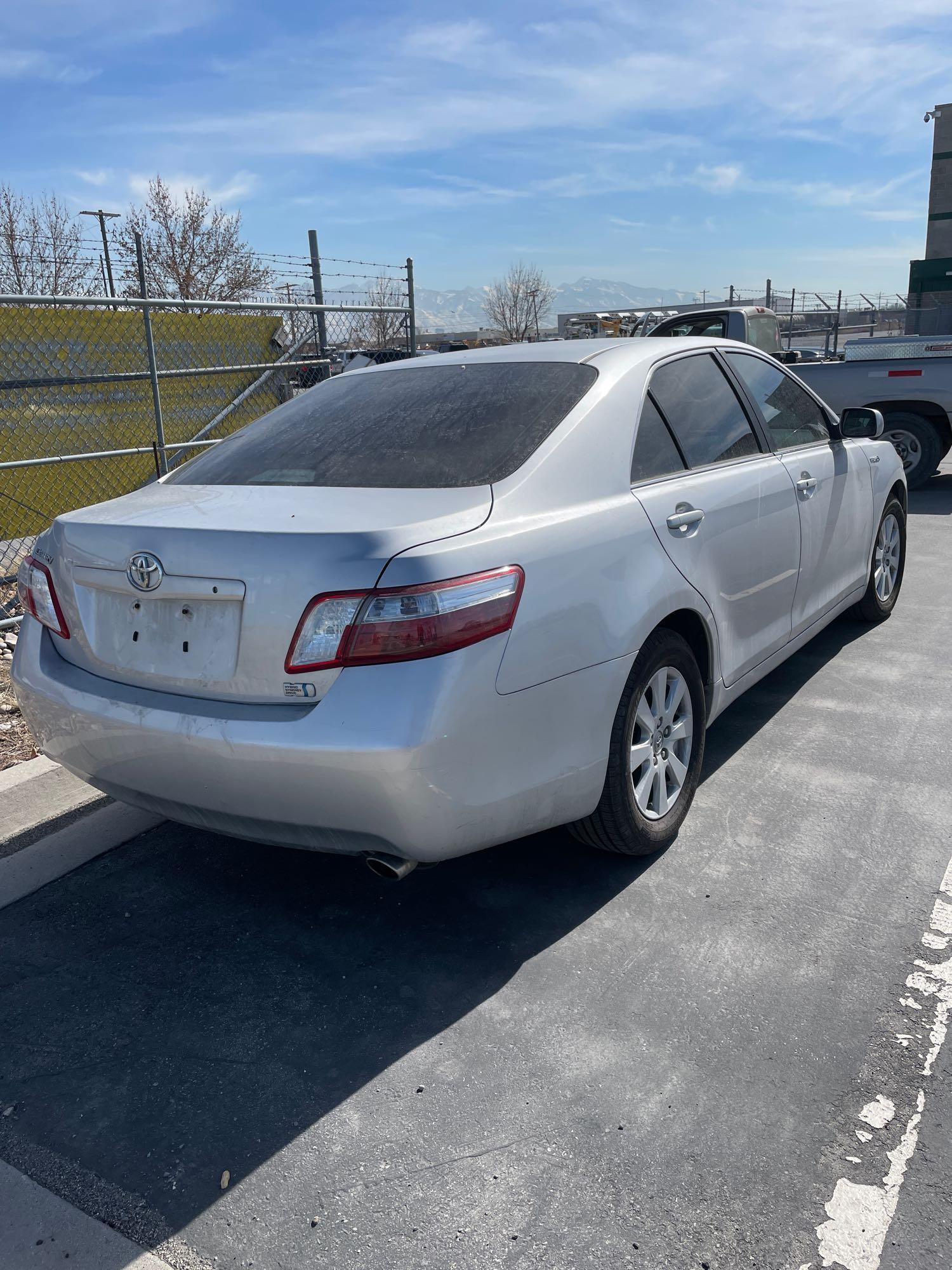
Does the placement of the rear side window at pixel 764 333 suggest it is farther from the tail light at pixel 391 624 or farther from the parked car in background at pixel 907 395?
the tail light at pixel 391 624

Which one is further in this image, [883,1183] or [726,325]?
[726,325]

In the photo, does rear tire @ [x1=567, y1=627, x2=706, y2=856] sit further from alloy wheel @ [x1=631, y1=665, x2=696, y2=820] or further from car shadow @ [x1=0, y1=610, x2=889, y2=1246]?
car shadow @ [x1=0, y1=610, x2=889, y2=1246]

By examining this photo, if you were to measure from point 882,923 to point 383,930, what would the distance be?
1461mm

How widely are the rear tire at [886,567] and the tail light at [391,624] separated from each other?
3744 millimetres

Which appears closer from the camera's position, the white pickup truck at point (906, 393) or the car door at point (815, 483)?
the car door at point (815, 483)

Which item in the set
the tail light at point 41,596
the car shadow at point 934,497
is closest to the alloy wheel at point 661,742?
the tail light at point 41,596

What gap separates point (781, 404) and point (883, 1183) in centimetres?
335

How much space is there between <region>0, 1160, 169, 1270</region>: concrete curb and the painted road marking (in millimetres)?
1298

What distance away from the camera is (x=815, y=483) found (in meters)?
4.50

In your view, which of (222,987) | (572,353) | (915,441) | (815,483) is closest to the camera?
(222,987)

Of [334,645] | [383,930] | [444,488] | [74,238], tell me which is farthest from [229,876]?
[74,238]

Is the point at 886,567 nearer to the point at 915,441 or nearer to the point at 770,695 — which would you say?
the point at 770,695

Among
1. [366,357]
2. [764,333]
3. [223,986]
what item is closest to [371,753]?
[223,986]

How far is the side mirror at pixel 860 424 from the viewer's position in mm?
4902
